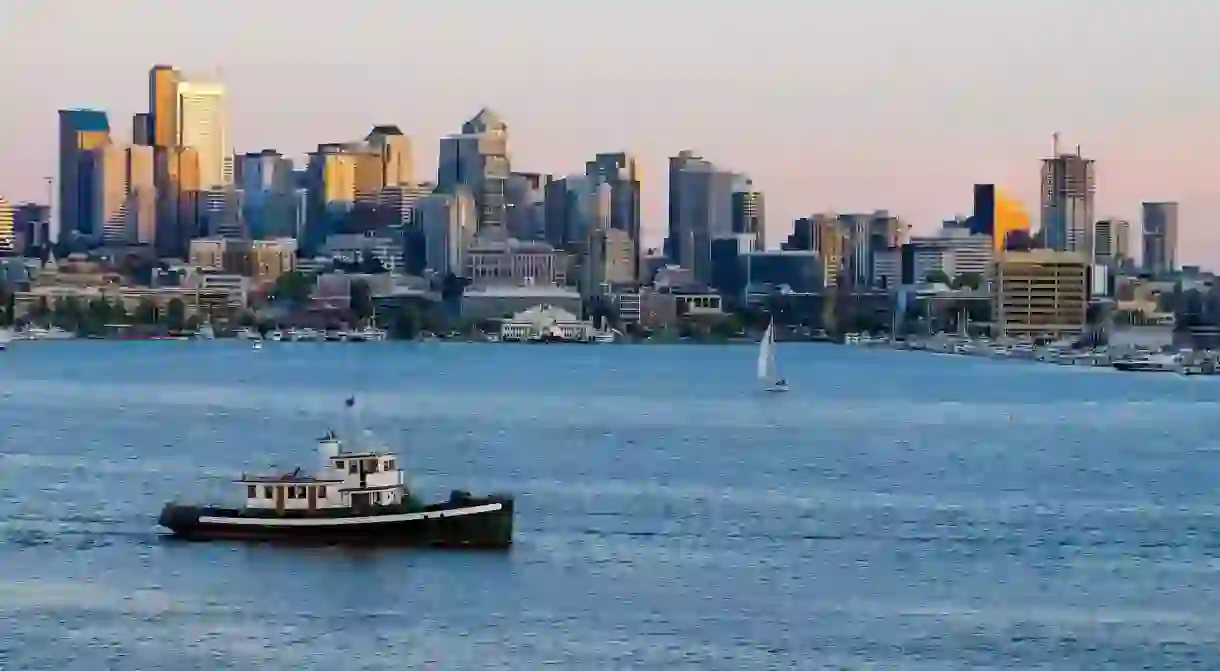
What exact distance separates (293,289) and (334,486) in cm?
11917

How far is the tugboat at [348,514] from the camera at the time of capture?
24.9 meters

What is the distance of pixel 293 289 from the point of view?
5650 inches

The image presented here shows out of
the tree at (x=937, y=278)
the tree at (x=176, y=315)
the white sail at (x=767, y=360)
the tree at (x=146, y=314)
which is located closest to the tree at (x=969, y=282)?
the tree at (x=937, y=278)

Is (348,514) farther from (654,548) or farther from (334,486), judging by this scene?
(654,548)

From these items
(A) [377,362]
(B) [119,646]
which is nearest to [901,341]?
(A) [377,362]

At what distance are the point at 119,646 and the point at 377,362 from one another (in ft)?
219

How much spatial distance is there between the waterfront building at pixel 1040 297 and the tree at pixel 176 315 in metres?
35.4

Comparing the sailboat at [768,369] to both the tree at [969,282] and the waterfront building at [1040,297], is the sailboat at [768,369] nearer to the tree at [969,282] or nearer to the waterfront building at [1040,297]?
the waterfront building at [1040,297]

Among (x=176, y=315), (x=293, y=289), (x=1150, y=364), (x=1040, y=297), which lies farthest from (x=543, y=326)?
(x=1150, y=364)

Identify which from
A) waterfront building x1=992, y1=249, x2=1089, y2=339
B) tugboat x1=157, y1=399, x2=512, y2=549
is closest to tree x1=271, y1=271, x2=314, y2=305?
waterfront building x1=992, y1=249, x2=1089, y2=339

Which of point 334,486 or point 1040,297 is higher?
point 1040,297

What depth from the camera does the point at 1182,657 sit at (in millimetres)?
20250

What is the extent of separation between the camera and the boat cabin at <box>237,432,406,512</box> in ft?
82.4

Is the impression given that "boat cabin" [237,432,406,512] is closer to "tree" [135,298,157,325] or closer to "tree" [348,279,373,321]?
"tree" [135,298,157,325]
